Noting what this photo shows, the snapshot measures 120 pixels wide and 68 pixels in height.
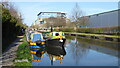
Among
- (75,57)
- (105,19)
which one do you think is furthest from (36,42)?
(105,19)

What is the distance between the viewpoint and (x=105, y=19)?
64000 millimetres

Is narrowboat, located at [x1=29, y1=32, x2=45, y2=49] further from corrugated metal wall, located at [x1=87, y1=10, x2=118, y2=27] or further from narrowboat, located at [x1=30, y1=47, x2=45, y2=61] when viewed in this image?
corrugated metal wall, located at [x1=87, y1=10, x2=118, y2=27]

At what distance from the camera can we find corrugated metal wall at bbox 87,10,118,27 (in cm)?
5696

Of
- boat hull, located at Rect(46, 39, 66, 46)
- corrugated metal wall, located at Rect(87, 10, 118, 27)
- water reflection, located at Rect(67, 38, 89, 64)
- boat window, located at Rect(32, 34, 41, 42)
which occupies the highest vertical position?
corrugated metal wall, located at Rect(87, 10, 118, 27)

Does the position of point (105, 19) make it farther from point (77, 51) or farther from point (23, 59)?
point (23, 59)

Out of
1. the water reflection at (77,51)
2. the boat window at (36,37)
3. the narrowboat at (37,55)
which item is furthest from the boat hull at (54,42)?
the narrowboat at (37,55)

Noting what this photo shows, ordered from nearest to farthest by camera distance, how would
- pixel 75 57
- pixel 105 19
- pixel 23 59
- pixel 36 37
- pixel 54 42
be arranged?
1. pixel 23 59
2. pixel 75 57
3. pixel 54 42
4. pixel 36 37
5. pixel 105 19

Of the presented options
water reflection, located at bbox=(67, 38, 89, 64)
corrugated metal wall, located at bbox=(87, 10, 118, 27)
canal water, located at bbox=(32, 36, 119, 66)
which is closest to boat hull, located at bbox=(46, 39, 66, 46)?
canal water, located at bbox=(32, 36, 119, 66)

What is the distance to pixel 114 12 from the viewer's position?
57656 millimetres

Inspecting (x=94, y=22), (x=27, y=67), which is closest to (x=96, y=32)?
(x=94, y=22)

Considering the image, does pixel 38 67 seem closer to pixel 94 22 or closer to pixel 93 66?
pixel 93 66

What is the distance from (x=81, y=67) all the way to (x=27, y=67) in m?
4.00

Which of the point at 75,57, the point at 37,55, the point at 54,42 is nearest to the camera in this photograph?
the point at 75,57

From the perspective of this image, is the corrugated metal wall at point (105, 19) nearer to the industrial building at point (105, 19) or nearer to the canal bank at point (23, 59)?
the industrial building at point (105, 19)
